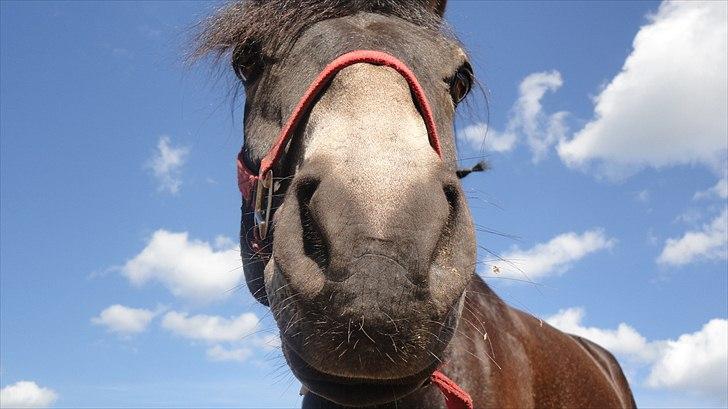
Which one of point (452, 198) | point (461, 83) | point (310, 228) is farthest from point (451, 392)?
point (461, 83)

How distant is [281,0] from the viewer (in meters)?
3.30

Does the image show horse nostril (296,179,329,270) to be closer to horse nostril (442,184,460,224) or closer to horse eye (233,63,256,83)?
horse nostril (442,184,460,224)

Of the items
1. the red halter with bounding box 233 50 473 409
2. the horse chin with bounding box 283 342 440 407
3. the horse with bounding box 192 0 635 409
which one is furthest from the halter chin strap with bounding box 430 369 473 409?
the red halter with bounding box 233 50 473 409

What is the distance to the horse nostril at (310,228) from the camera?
6.28 feet

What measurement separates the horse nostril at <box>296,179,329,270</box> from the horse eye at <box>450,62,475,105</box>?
1.46 metres

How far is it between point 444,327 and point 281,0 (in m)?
2.08

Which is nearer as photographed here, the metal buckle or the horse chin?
the horse chin

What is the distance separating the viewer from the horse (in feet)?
5.96

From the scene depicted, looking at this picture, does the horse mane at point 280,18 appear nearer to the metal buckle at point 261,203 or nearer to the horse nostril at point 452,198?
the metal buckle at point 261,203

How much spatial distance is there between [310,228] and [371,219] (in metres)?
0.26

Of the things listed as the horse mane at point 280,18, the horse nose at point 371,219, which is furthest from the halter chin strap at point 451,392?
the horse mane at point 280,18

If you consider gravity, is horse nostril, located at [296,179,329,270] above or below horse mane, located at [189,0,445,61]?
below

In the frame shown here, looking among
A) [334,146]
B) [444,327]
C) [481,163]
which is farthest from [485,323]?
[334,146]

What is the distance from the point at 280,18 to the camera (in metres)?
3.21
